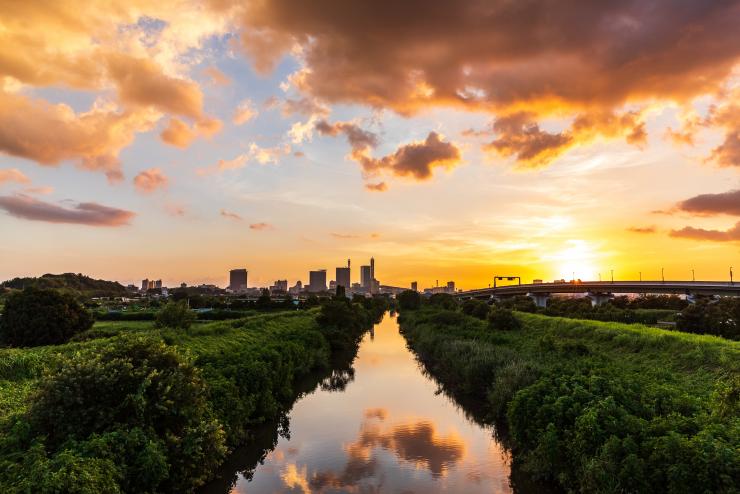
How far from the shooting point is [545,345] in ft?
105

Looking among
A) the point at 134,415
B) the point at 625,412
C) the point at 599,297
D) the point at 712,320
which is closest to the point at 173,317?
the point at 134,415

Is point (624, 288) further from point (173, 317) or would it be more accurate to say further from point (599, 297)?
point (173, 317)

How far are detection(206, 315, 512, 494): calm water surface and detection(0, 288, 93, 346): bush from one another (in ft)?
58.5

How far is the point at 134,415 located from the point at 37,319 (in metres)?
23.9

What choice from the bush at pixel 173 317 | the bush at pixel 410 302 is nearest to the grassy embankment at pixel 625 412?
the bush at pixel 173 317

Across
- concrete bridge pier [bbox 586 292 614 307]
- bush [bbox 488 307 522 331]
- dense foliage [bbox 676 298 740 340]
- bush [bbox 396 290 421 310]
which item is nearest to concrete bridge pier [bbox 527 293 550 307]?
concrete bridge pier [bbox 586 292 614 307]

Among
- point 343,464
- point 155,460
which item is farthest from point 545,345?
point 155,460

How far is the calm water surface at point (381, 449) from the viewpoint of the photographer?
1759 cm

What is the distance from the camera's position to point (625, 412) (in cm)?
1452

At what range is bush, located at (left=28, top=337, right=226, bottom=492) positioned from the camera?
12.4 meters

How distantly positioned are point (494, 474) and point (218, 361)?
537 inches

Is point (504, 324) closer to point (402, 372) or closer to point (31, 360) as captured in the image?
point (402, 372)

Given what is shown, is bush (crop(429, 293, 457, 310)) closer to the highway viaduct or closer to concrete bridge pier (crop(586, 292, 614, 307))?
the highway viaduct

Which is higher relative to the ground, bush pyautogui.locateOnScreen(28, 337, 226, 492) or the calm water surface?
bush pyautogui.locateOnScreen(28, 337, 226, 492)
